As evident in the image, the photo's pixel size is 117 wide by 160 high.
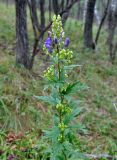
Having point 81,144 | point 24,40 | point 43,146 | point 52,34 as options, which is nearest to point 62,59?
point 52,34

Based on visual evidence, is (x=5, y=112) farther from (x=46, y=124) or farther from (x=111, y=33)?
(x=111, y=33)

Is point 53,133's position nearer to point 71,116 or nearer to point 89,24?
point 71,116

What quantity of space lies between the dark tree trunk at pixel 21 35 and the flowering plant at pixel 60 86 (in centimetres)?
346

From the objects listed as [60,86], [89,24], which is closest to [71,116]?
[60,86]

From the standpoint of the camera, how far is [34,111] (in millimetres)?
5203

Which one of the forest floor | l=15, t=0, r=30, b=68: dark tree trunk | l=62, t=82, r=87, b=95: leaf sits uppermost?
l=62, t=82, r=87, b=95: leaf

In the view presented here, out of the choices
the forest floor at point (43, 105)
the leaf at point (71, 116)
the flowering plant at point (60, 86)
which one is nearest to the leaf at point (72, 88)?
the flowering plant at point (60, 86)

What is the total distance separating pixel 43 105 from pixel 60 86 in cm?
285

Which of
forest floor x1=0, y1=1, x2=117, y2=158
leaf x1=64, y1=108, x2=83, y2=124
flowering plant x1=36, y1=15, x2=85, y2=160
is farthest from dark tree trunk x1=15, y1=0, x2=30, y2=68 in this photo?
leaf x1=64, y1=108, x2=83, y2=124

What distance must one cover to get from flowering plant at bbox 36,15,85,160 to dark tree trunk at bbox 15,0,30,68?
346cm

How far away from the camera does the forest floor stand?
16.4 ft

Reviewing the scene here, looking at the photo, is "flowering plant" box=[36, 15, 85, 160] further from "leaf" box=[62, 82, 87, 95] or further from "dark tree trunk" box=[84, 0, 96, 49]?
"dark tree trunk" box=[84, 0, 96, 49]

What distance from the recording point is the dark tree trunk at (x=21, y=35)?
6.25 meters

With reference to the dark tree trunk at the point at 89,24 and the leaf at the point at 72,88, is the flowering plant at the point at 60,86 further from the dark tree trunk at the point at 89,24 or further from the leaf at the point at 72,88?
the dark tree trunk at the point at 89,24
